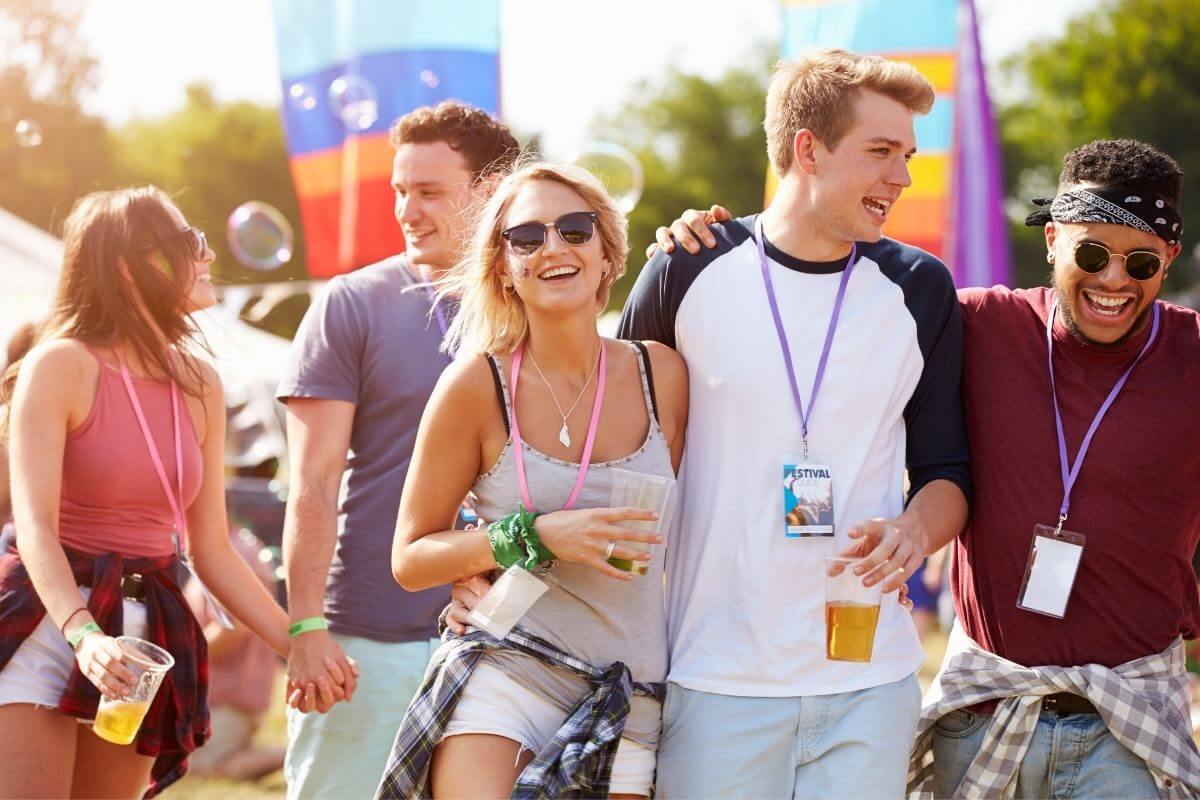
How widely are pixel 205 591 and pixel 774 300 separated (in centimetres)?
169

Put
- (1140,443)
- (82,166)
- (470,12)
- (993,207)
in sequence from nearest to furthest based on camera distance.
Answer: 1. (1140,443)
2. (470,12)
3. (993,207)
4. (82,166)

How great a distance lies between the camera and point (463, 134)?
4.07 metres

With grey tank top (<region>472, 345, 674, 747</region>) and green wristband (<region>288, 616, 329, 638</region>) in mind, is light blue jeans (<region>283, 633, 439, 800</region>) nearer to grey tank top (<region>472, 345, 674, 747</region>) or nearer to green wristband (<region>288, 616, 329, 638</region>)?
green wristband (<region>288, 616, 329, 638</region>)

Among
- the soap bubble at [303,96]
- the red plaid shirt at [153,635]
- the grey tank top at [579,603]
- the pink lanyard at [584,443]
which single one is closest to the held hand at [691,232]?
the pink lanyard at [584,443]

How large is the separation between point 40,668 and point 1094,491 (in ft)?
8.21

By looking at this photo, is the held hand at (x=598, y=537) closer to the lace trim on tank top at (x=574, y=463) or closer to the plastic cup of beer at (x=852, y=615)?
the lace trim on tank top at (x=574, y=463)

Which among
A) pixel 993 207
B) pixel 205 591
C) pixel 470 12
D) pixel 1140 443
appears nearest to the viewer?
pixel 1140 443

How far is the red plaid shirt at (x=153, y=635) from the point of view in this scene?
338cm

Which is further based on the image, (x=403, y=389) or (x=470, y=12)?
(x=470, y=12)

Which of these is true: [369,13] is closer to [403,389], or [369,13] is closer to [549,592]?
[403,389]

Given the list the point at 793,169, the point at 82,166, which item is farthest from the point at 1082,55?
the point at 793,169

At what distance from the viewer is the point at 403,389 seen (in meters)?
3.87

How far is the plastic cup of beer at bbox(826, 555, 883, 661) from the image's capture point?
2.94m

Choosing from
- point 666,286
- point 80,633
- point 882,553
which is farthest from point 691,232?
point 80,633
